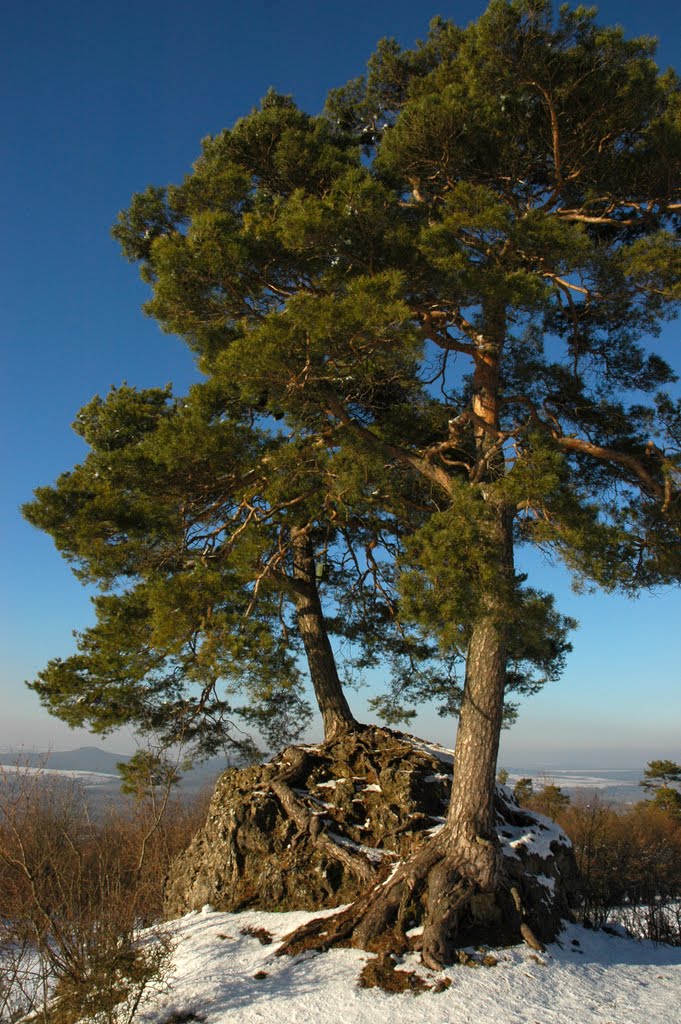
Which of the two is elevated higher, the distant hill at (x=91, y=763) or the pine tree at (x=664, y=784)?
the distant hill at (x=91, y=763)

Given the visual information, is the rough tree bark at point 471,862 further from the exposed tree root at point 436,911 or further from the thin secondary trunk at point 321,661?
the thin secondary trunk at point 321,661

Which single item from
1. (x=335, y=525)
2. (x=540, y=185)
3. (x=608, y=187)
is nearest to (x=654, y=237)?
(x=608, y=187)

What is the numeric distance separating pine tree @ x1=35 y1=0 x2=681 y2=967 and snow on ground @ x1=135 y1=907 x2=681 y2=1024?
46 cm

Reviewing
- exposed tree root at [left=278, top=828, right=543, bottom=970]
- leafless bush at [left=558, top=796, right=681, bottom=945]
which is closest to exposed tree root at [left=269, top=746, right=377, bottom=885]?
exposed tree root at [left=278, top=828, right=543, bottom=970]

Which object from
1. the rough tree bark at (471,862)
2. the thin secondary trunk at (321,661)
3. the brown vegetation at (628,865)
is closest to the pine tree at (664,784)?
the brown vegetation at (628,865)

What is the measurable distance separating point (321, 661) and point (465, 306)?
5197 millimetres

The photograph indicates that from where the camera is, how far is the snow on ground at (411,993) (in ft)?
16.7

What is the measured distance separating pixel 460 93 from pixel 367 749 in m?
8.01

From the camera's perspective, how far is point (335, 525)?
10031 mm

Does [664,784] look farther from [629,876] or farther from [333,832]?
[333,832]

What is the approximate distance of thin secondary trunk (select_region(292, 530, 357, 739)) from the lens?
9.73m

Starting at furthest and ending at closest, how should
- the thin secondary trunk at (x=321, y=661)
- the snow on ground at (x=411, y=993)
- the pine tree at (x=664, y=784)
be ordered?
the pine tree at (x=664, y=784) < the thin secondary trunk at (x=321, y=661) < the snow on ground at (x=411, y=993)

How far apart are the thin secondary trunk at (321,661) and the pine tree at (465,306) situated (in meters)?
1.91

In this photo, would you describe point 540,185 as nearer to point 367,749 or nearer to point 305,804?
point 367,749
